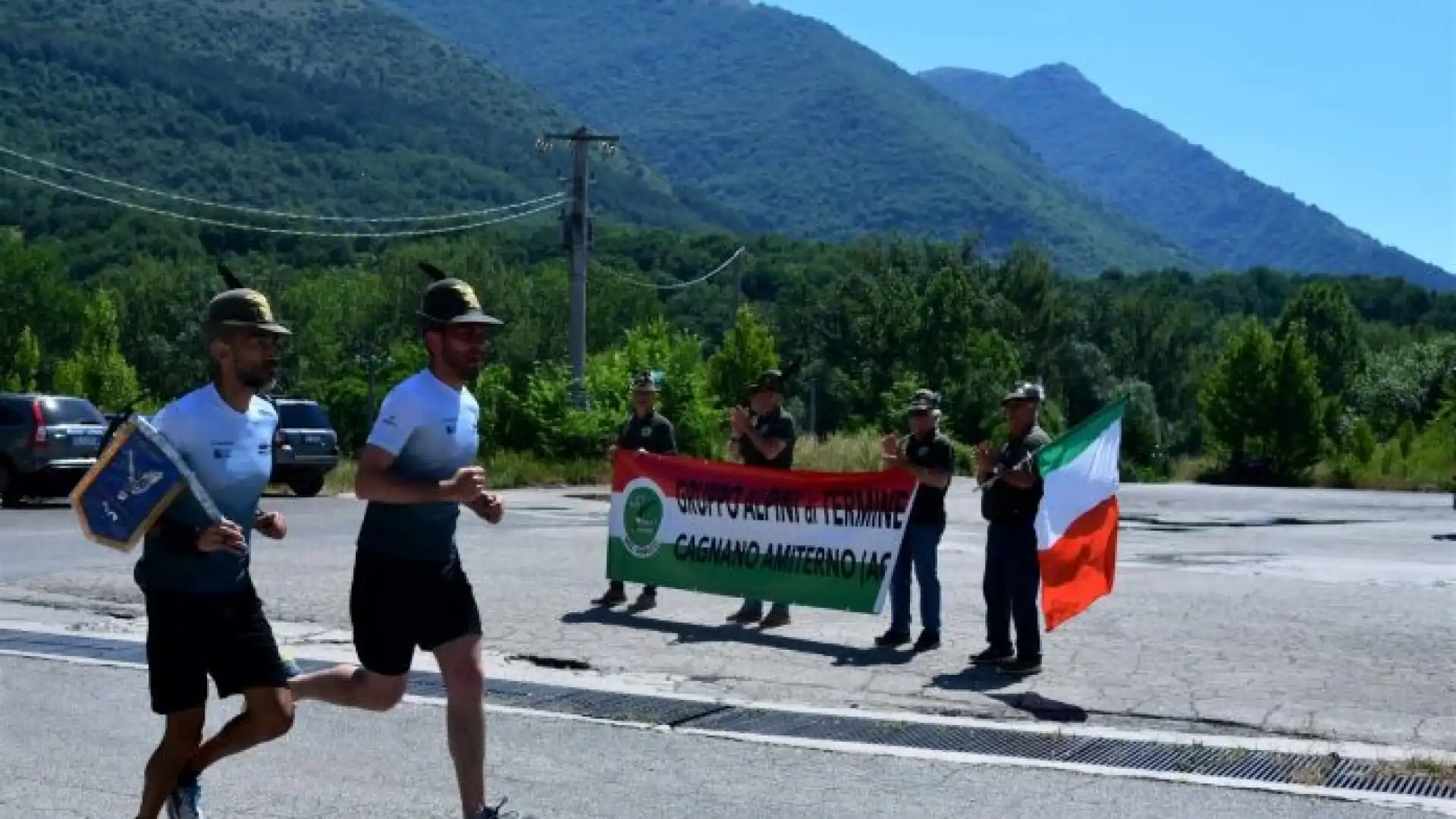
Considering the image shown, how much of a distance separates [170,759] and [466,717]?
970 millimetres

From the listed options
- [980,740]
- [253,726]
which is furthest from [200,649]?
[980,740]

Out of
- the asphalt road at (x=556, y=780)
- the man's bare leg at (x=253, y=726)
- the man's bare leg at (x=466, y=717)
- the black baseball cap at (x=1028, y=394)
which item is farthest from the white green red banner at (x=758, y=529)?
the man's bare leg at (x=253, y=726)

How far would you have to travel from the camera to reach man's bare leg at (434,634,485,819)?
19.1 ft

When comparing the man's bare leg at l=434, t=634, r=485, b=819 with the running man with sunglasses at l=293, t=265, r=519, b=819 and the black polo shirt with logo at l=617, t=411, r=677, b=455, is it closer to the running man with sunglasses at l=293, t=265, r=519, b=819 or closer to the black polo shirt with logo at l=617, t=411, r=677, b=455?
the running man with sunglasses at l=293, t=265, r=519, b=819

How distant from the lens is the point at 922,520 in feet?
38.4

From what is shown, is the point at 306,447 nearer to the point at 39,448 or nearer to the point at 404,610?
the point at 39,448

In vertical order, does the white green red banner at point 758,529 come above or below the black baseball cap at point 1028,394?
below

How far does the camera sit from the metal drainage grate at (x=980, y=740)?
785 cm

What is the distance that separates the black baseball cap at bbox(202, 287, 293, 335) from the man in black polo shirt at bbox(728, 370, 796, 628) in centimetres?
710

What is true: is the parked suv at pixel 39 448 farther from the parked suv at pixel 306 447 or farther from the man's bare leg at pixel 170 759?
the man's bare leg at pixel 170 759

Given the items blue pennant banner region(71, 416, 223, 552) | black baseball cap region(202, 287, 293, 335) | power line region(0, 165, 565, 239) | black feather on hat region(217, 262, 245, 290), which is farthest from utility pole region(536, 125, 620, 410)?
blue pennant banner region(71, 416, 223, 552)

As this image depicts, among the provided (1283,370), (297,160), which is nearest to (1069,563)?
(1283,370)

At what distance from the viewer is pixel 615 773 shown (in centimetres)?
757

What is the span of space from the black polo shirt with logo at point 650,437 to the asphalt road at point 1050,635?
1239 millimetres
